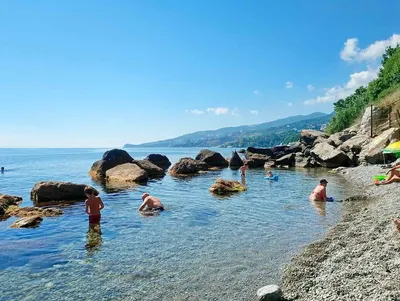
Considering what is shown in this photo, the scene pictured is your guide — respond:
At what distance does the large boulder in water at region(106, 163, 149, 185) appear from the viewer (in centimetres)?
3444

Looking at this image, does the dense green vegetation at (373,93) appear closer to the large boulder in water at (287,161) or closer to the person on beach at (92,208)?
the large boulder in water at (287,161)

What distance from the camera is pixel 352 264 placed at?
876 centimetres

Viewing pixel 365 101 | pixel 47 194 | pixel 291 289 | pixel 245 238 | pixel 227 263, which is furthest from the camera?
pixel 365 101

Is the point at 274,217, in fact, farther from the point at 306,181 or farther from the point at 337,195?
the point at 306,181

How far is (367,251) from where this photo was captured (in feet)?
31.3

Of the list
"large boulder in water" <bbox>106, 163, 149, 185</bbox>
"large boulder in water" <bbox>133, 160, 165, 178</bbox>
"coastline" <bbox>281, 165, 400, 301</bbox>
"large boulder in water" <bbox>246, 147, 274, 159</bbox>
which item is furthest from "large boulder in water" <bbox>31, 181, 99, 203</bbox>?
"large boulder in water" <bbox>246, 147, 274, 159</bbox>

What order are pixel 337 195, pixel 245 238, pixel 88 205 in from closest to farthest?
pixel 245 238, pixel 88 205, pixel 337 195

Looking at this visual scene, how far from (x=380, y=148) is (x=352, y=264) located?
97.5 ft

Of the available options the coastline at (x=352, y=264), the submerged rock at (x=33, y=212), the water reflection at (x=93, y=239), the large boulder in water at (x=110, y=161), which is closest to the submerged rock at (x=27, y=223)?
the submerged rock at (x=33, y=212)

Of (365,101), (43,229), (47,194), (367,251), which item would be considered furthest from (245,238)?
(365,101)

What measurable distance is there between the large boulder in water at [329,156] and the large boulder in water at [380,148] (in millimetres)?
4378

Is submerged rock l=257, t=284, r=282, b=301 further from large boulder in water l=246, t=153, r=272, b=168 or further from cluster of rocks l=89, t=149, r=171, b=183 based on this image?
large boulder in water l=246, t=153, r=272, b=168

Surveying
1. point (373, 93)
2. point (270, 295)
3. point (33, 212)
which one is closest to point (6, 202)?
point (33, 212)

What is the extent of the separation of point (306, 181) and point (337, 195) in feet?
31.1
